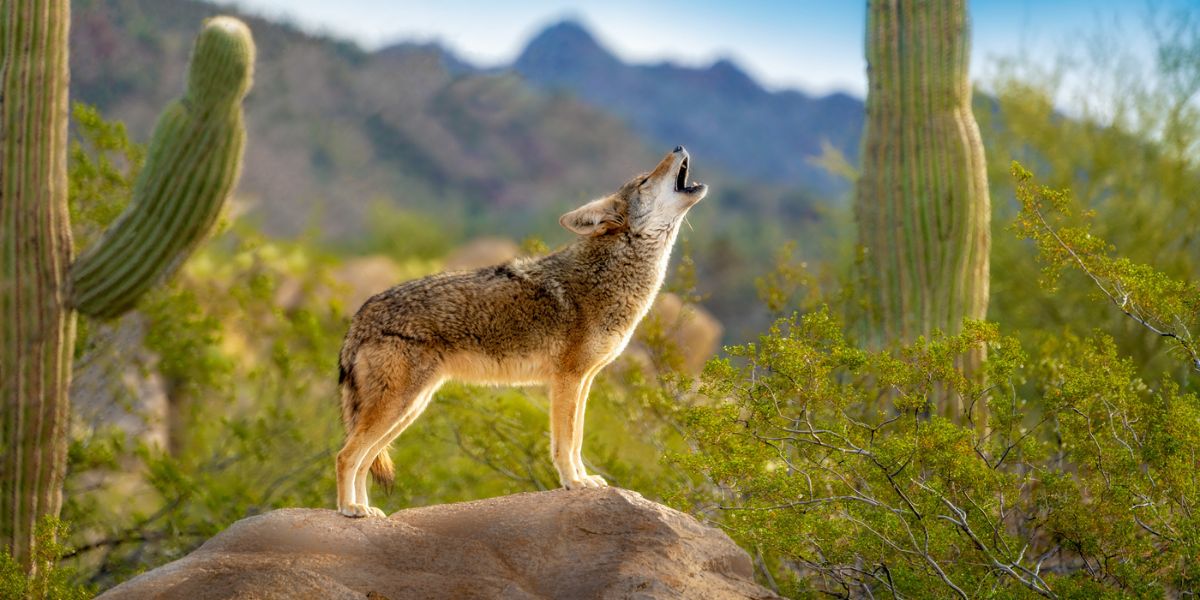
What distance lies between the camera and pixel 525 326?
251 inches

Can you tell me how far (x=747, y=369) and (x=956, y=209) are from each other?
10.2 feet

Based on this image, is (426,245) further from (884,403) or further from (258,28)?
(884,403)

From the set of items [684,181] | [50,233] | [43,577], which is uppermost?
[684,181]

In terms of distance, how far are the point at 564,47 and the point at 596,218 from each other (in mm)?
62440

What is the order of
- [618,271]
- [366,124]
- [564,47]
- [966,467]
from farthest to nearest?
[564,47]
[366,124]
[618,271]
[966,467]

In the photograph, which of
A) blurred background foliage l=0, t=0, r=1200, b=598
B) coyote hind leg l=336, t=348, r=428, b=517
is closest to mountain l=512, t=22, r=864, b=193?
blurred background foliage l=0, t=0, r=1200, b=598

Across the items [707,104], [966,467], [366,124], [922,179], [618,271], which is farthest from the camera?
[707,104]

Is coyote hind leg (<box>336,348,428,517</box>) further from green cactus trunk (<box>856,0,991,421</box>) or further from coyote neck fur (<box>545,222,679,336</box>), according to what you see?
green cactus trunk (<box>856,0,991,421</box>)

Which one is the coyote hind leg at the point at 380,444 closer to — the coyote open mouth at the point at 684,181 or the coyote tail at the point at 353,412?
the coyote tail at the point at 353,412

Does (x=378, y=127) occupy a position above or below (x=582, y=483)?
above

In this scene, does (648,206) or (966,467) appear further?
(648,206)

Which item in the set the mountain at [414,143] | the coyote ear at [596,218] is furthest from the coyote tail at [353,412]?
the mountain at [414,143]

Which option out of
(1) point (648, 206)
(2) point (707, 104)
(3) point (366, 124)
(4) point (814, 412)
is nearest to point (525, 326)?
(1) point (648, 206)

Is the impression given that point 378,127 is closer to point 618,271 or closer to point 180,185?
point 180,185
